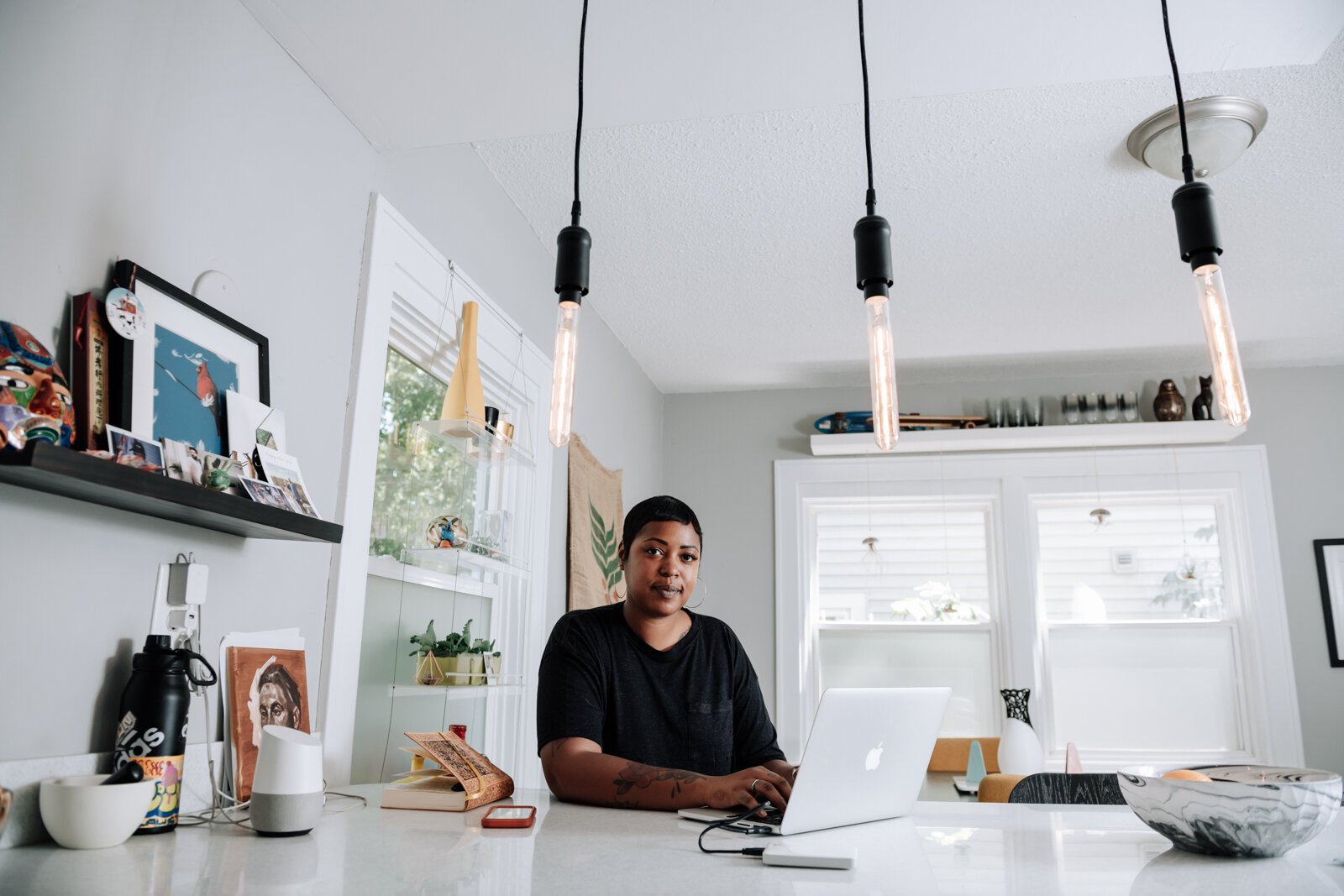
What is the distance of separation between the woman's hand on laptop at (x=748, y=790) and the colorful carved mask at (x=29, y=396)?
1067 millimetres

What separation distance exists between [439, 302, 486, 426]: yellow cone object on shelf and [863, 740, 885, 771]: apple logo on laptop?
141cm

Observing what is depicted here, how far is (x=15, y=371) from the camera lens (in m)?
1.13

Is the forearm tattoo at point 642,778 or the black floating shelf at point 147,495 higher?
the black floating shelf at point 147,495

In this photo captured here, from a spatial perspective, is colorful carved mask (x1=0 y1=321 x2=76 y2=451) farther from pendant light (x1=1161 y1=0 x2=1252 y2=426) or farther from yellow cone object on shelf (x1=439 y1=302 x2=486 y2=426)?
pendant light (x1=1161 y1=0 x2=1252 y2=426)

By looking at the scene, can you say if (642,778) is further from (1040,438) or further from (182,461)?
(1040,438)

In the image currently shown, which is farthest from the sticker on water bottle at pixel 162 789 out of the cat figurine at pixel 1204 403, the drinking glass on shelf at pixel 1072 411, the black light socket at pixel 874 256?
the cat figurine at pixel 1204 403

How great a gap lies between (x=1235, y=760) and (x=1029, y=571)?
1210mm

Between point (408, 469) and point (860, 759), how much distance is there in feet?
5.09

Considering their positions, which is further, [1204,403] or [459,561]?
[1204,403]

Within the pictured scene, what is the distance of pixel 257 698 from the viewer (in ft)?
5.48

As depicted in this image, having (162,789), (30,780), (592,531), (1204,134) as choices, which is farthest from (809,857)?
(592,531)

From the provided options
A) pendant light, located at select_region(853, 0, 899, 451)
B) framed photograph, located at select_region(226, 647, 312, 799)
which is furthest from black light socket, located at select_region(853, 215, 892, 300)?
framed photograph, located at select_region(226, 647, 312, 799)

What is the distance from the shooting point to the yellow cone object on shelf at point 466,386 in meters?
2.42

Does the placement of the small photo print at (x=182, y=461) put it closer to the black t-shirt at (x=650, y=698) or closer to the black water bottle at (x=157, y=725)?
the black water bottle at (x=157, y=725)
